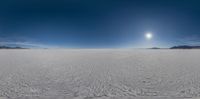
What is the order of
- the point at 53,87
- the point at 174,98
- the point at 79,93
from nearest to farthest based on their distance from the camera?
the point at 174,98 < the point at 79,93 < the point at 53,87

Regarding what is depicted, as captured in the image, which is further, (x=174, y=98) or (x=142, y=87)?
(x=142, y=87)

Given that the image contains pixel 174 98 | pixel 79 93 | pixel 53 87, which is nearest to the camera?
pixel 174 98

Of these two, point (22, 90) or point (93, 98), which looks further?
point (22, 90)

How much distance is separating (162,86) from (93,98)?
244 cm

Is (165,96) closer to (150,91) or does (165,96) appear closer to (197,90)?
(150,91)

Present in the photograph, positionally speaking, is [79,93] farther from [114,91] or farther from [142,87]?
[142,87]

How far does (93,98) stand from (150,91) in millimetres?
1701

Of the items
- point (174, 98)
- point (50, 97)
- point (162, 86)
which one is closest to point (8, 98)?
point (50, 97)

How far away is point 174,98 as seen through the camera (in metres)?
3.98

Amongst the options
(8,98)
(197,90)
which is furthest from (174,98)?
(8,98)

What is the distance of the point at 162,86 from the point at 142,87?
67 centimetres

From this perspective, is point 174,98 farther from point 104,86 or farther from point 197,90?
point 104,86

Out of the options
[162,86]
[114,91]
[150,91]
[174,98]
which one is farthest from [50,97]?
[162,86]

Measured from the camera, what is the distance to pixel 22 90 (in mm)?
4672
